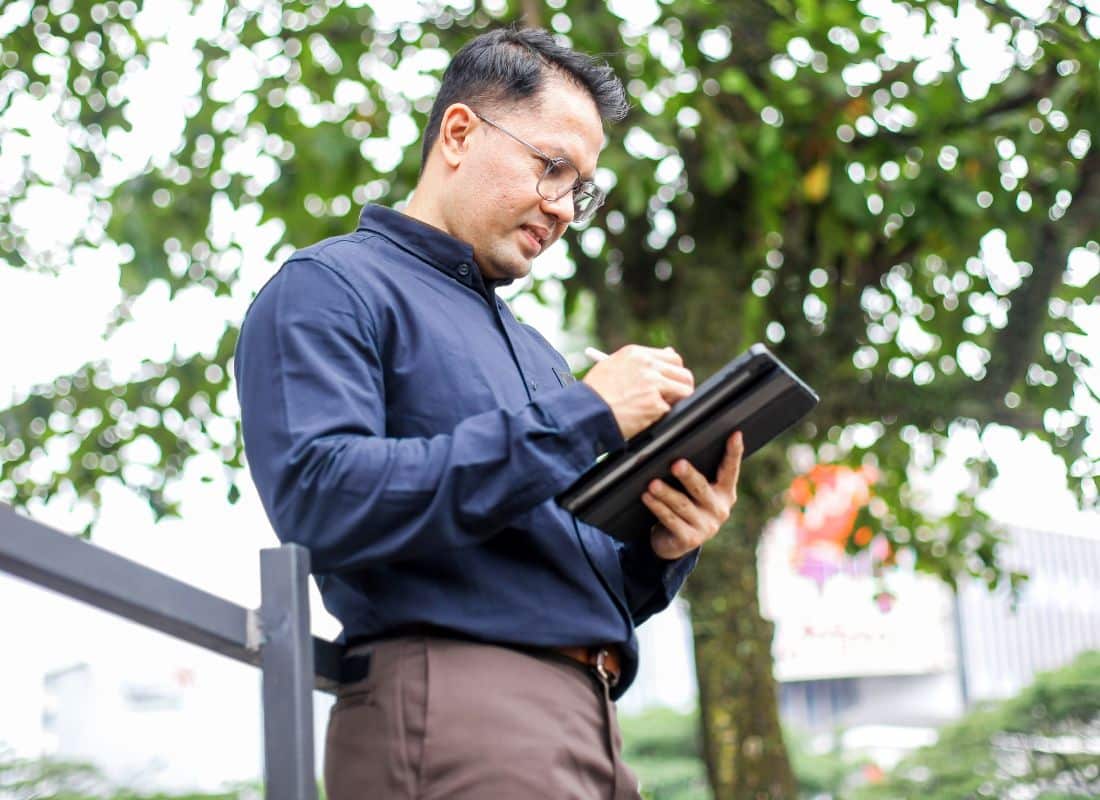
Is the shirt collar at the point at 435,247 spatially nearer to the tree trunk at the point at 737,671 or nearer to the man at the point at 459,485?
the man at the point at 459,485

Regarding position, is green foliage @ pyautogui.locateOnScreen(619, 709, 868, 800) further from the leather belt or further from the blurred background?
the leather belt

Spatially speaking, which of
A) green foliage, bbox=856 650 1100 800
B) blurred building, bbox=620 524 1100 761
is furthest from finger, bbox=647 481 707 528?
blurred building, bbox=620 524 1100 761

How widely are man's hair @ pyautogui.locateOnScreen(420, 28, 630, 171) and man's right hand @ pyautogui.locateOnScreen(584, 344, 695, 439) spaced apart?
1.56ft

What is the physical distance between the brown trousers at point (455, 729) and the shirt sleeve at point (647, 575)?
0.93 ft

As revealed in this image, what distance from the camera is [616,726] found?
1600 mm

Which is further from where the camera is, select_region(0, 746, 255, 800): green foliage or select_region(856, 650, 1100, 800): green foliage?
select_region(856, 650, 1100, 800): green foliage

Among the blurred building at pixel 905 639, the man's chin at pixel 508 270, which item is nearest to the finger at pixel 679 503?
the man's chin at pixel 508 270

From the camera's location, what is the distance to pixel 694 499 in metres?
1.59

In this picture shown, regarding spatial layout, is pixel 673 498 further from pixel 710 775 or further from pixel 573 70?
pixel 710 775

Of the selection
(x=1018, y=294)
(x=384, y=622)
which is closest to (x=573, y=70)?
(x=384, y=622)

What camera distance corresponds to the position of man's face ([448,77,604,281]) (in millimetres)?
1686

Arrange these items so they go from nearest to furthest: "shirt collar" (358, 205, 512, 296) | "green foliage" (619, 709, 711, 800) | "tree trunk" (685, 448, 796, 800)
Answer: "shirt collar" (358, 205, 512, 296) → "tree trunk" (685, 448, 796, 800) → "green foliage" (619, 709, 711, 800)

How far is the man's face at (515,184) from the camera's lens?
1686mm

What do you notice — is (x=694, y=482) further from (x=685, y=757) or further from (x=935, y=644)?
(x=935, y=644)
